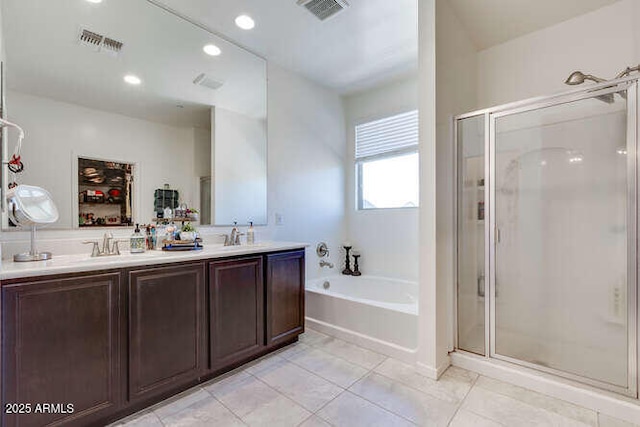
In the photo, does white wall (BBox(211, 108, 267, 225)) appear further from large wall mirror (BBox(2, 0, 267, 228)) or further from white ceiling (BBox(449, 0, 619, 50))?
white ceiling (BBox(449, 0, 619, 50))

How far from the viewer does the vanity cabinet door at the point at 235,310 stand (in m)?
1.89

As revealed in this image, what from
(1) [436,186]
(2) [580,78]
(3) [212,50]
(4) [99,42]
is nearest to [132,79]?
(4) [99,42]

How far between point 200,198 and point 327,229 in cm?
161

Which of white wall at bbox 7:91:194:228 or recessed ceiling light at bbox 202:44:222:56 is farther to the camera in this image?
recessed ceiling light at bbox 202:44:222:56

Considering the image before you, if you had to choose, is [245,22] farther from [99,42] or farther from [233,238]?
[233,238]

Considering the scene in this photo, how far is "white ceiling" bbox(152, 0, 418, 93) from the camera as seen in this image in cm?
216

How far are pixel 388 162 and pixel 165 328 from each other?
283 cm

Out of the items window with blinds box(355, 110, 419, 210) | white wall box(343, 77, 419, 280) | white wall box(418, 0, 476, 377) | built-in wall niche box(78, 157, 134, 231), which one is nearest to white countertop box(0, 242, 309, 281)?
built-in wall niche box(78, 157, 134, 231)

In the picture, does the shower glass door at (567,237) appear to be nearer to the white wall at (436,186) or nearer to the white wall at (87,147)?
the white wall at (436,186)

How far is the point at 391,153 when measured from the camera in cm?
341

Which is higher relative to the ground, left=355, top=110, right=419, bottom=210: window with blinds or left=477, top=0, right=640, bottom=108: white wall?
left=477, top=0, right=640, bottom=108: white wall

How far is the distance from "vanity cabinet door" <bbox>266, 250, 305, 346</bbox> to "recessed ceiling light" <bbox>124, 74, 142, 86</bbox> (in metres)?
1.60

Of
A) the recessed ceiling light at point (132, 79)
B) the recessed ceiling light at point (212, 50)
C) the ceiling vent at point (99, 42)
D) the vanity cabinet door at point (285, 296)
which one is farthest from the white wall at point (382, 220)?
the ceiling vent at point (99, 42)

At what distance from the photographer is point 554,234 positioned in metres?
2.02
